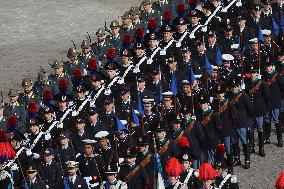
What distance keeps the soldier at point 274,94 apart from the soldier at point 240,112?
0.79 meters

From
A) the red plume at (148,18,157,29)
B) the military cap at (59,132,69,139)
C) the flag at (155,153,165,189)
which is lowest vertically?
the flag at (155,153,165,189)

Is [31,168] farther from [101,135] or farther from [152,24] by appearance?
[152,24]

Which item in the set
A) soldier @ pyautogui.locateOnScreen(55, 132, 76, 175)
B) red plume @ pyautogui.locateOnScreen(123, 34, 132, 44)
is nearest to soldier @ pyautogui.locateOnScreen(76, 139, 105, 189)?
soldier @ pyautogui.locateOnScreen(55, 132, 76, 175)

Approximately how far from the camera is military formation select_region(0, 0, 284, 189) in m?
18.2

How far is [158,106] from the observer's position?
67.3ft

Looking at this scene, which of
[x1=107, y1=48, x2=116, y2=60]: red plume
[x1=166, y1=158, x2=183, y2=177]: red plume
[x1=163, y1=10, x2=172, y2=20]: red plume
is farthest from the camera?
[x1=163, y1=10, x2=172, y2=20]: red plume

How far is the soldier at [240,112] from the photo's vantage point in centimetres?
2025

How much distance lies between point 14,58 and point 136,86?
9314 mm

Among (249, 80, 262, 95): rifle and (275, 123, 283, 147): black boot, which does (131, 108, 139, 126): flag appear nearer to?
(249, 80, 262, 95): rifle

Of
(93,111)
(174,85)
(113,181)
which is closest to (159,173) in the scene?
(113,181)

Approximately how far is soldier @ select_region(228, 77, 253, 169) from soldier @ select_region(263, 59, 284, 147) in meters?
0.79

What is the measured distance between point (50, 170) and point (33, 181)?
67 centimetres

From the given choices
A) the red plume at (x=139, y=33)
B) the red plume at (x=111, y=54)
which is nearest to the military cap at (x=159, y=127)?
the red plume at (x=111, y=54)

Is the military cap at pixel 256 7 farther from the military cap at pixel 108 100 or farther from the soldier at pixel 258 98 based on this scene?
the military cap at pixel 108 100
